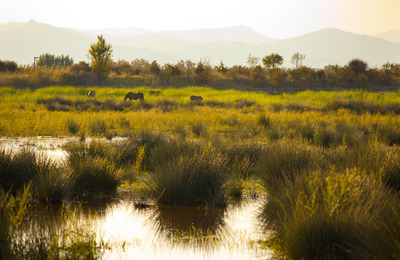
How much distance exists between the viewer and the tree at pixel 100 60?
4228 cm

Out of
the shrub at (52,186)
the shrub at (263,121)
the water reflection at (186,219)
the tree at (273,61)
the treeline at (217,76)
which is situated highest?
the tree at (273,61)

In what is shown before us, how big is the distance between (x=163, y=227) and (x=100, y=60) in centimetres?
3840

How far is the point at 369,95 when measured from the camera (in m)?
31.6

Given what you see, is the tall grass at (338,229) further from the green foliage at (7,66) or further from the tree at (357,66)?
the tree at (357,66)

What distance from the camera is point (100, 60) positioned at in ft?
139

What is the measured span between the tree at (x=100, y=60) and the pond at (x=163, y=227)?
120ft

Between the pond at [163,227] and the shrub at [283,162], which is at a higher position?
the shrub at [283,162]

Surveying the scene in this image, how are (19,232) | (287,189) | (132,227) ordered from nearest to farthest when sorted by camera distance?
1. (19,232)
2. (287,189)
3. (132,227)

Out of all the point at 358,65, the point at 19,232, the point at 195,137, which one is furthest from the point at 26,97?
the point at 358,65

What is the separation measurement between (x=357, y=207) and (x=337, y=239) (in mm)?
385

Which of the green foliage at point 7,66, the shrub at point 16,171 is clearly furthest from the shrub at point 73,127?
the green foliage at point 7,66

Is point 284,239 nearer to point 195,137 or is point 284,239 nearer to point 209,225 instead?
point 209,225

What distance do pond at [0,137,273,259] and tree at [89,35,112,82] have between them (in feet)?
120

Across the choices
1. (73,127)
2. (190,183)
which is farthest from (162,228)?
(73,127)
